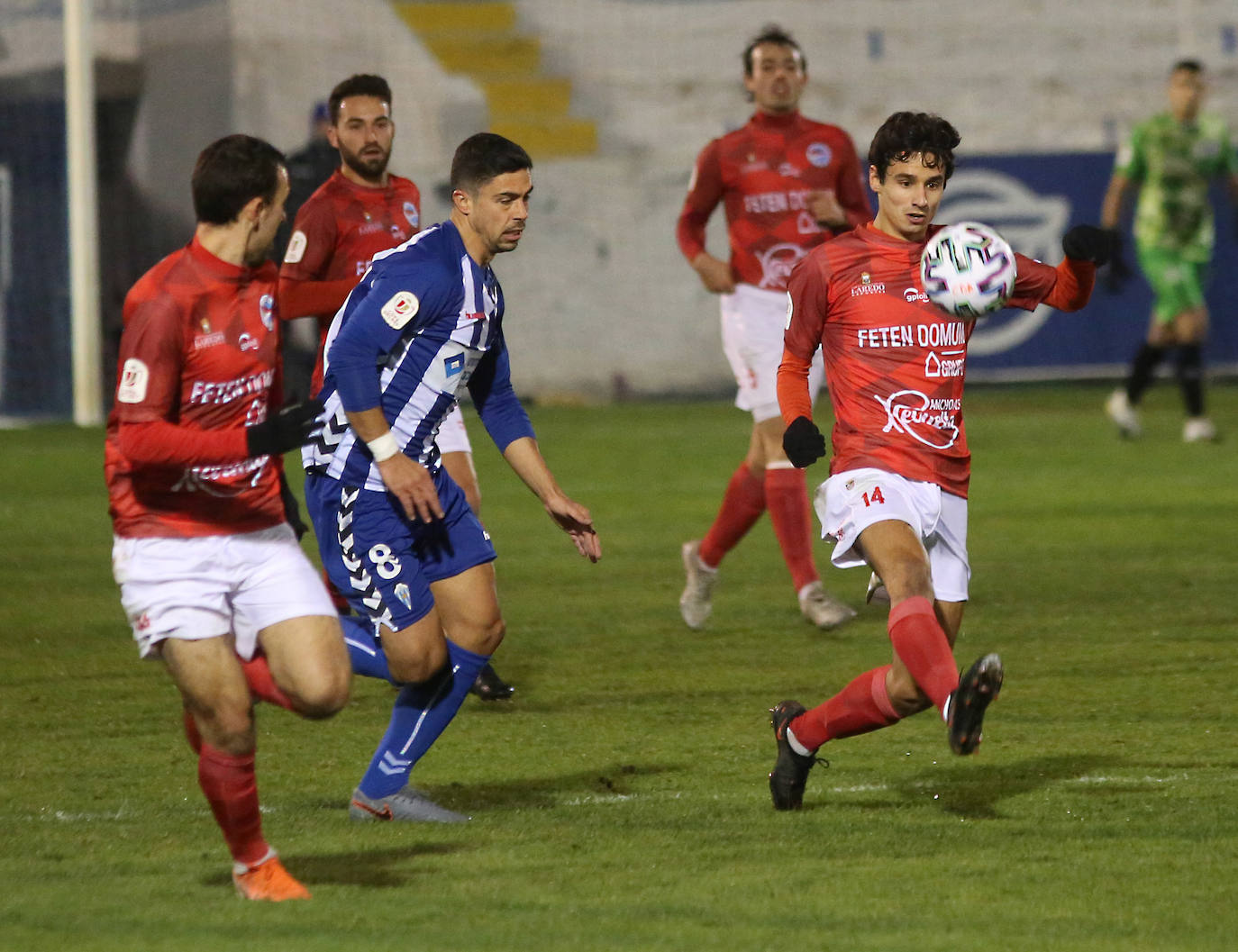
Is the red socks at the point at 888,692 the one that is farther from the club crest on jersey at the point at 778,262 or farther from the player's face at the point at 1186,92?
the player's face at the point at 1186,92

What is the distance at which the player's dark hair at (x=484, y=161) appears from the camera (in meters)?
5.15

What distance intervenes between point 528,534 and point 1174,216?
20.1ft

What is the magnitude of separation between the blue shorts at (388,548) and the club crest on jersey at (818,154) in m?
3.76

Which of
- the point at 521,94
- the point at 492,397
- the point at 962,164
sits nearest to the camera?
the point at 492,397

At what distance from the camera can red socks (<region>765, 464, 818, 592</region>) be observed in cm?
823

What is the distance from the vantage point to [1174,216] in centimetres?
1449

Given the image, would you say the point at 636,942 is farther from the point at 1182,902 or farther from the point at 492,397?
the point at 492,397

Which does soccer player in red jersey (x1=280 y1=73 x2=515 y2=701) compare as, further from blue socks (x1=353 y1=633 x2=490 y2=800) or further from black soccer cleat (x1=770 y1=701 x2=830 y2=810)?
black soccer cleat (x1=770 y1=701 x2=830 y2=810)

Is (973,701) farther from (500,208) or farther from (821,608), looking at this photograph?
(821,608)

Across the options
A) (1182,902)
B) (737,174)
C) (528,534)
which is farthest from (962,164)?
(1182,902)

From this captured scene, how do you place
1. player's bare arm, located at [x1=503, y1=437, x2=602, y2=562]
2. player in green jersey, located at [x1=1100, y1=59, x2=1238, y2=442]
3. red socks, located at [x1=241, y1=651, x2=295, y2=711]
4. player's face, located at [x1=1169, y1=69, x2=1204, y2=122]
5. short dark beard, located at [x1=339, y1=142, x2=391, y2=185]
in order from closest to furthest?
red socks, located at [x1=241, y1=651, x2=295, y2=711], player's bare arm, located at [x1=503, y1=437, x2=602, y2=562], short dark beard, located at [x1=339, y1=142, x2=391, y2=185], player's face, located at [x1=1169, y1=69, x2=1204, y2=122], player in green jersey, located at [x1=1100, y1=59, x2=1238, y2=442]

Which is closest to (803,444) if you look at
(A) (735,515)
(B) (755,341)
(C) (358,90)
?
(C) (358,90)

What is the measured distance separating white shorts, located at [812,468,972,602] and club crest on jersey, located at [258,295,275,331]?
59.7 inches

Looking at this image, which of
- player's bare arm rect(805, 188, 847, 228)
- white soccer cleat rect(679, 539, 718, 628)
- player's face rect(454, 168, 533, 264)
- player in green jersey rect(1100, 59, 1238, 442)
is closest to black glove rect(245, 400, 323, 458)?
player's face rect(454, 168, 533, 264)
